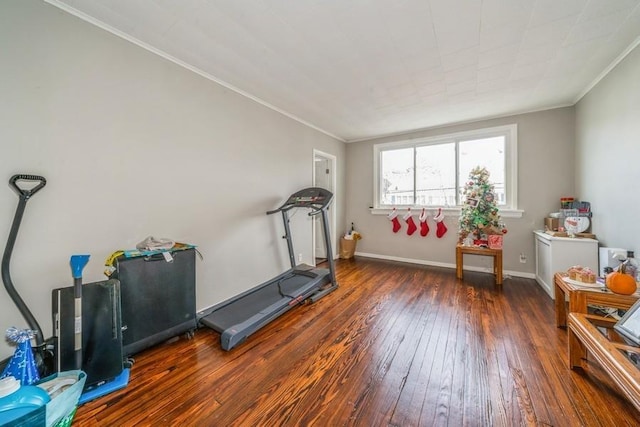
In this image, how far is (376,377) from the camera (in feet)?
5.59

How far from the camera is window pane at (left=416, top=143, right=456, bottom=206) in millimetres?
4484

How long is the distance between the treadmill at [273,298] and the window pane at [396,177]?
7.57 ft

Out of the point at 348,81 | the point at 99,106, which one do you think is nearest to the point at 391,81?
the point at 348,81

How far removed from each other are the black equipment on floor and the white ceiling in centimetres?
203

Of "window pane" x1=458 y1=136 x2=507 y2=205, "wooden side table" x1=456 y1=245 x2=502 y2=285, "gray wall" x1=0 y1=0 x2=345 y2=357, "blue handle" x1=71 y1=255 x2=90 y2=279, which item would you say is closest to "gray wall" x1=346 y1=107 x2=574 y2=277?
"window pane" x1=458 y1=136 x2=507 y2=205

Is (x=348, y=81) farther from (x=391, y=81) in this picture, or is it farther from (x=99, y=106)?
(x=99, y=106)

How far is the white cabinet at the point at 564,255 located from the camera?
110 inches

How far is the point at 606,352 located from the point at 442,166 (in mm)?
3736

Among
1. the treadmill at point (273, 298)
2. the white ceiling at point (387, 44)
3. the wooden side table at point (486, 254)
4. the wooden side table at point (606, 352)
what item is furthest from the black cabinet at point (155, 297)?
the wooden side table at point (486, 254)

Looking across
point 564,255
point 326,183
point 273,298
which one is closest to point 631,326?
point 564,255

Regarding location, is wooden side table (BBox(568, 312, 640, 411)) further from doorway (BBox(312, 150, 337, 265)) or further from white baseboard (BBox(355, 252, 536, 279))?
doorway (BBox(312, 150, 337, 265))

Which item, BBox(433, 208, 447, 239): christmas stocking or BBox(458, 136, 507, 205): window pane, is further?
BBox(433, 208, 447, 239): christmas stocking

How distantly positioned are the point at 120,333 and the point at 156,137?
1657 mm

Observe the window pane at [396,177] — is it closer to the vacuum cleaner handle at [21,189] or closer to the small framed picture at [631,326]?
the small framed picture at [631,326]
